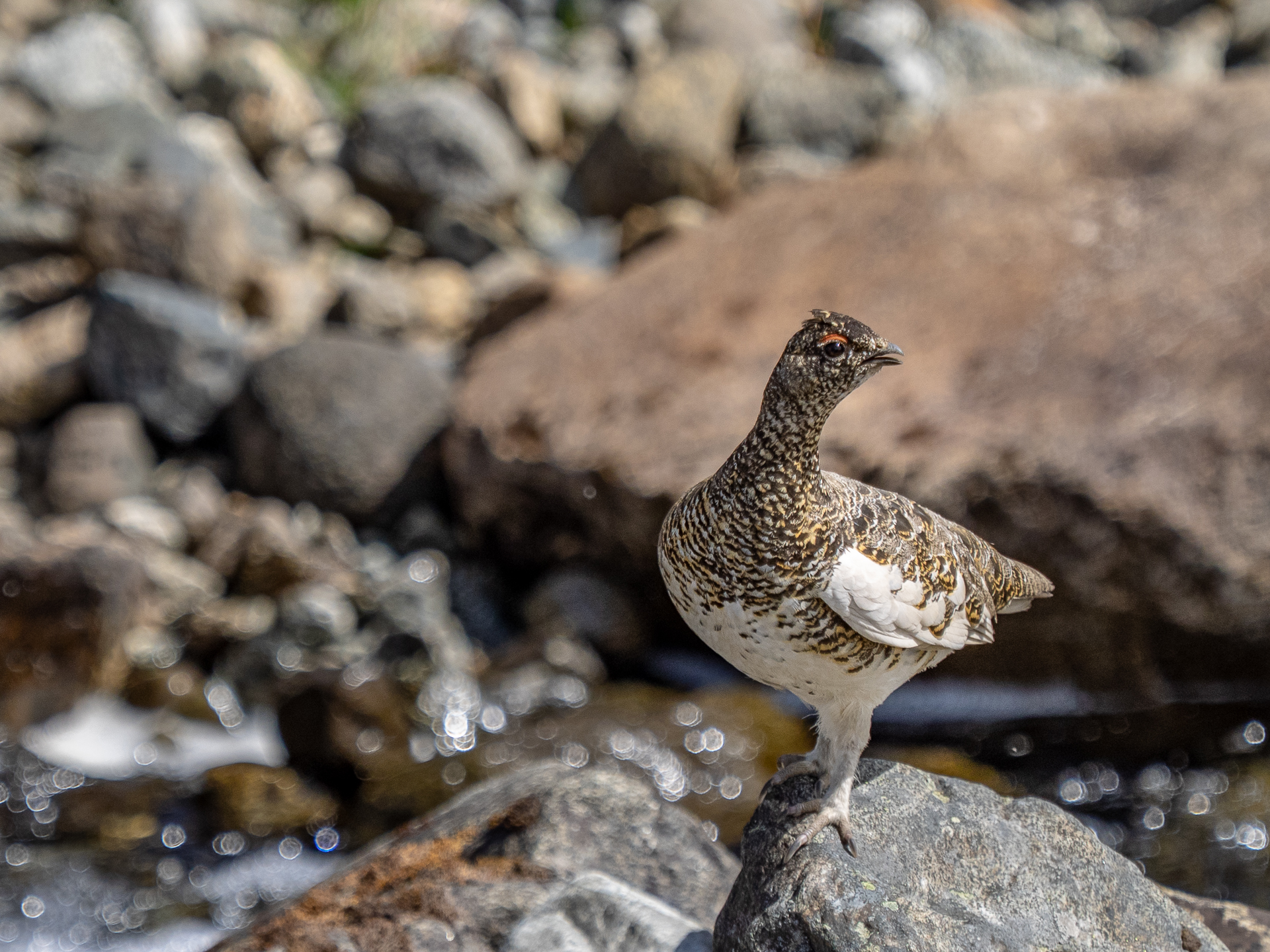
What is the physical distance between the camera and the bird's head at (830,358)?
2.91 meters

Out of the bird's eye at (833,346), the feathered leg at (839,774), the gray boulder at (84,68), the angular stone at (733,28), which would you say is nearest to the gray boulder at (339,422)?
the gray boulder at (84,68)

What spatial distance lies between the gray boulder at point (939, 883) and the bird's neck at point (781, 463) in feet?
3.46

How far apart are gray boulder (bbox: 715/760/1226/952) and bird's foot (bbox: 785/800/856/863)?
0.9 inches

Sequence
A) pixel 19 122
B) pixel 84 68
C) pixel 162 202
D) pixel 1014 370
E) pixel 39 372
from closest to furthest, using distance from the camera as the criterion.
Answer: pixel 1014 370 → pixel 39 372 → pixel 162 202 → pixel 19 122 → pixel 84 68

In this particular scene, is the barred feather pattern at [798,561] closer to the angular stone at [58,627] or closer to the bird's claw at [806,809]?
the bird's claw at [806,809]

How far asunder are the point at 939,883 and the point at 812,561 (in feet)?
3.63

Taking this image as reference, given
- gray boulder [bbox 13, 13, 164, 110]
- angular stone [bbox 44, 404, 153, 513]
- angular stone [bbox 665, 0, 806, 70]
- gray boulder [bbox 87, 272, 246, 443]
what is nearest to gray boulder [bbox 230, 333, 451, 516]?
gray boulder [bbox 87, 272, 246, 443]

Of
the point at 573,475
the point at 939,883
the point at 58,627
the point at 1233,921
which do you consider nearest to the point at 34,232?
the point at 58,627

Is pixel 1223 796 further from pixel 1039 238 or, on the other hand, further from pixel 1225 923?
pixel 1039 238

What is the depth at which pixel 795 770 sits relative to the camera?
3.66 m

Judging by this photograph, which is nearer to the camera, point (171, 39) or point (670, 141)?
point (670, 141)

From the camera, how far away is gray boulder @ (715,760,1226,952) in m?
3.19

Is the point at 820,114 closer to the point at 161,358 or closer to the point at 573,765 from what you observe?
the point at 161,358

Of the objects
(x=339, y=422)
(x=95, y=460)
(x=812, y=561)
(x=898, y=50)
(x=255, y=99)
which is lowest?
(x=95, y=460)
